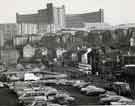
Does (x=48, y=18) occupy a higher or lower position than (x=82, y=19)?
higher

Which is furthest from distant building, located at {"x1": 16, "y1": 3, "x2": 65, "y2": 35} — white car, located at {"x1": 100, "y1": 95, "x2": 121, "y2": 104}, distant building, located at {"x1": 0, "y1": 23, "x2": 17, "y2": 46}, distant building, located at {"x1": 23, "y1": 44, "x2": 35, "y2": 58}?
white car, located at {"x1": 100, "y1": 95, "x2": 121, "y2": 104}

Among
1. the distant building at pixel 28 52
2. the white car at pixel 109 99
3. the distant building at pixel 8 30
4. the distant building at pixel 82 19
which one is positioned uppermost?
the distant building at pixel 82 19

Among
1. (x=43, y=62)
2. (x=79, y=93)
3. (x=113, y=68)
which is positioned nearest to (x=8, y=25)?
(x=43, y=62)

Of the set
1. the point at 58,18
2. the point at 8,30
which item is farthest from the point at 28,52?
the point at 58,18

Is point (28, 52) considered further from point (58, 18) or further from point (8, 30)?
point (58, 18)

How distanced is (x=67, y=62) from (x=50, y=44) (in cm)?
1769

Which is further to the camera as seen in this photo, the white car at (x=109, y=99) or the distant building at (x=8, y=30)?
the distant building at (x=8, y=30)

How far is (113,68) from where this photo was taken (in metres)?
25.0

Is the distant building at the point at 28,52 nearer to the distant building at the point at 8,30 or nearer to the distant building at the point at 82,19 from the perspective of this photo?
the distant building at the point at 8,30

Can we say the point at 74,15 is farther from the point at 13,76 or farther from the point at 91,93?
the point at 91,93

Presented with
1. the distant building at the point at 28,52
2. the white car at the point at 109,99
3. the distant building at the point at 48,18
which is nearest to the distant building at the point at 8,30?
the distant building at the point at 48,18

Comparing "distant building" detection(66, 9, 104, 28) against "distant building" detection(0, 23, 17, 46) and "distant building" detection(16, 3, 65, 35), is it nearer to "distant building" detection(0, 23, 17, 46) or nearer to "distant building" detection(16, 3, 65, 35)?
"distant building" detection(16, 3, 65, 35)

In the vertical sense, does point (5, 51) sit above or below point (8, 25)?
below

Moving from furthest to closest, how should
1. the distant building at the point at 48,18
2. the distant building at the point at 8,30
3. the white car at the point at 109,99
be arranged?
the distant building at the point at 48,18 < the distant building at the point at 8,30 < the white car at the point at 109,99
